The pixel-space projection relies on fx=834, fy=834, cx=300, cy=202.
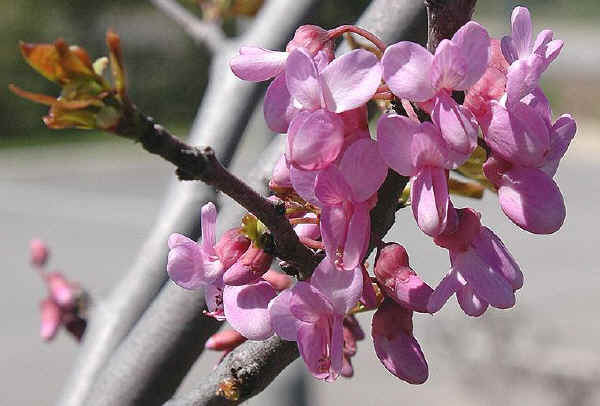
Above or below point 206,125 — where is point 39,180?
below

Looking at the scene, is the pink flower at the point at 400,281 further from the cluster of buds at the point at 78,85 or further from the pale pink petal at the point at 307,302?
the cluster of buds at the point at 78,85

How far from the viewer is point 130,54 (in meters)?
13.8

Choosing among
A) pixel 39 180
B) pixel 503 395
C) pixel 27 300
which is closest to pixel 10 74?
pixel 39 180

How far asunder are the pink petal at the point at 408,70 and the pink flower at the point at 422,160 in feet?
0.06

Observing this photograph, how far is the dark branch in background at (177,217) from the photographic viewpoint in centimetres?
123

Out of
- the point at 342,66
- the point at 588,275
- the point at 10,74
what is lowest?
the point at 10,74

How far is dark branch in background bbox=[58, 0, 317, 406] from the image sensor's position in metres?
1.23

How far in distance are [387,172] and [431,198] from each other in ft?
0.14

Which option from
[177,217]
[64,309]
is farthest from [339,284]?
[64,309]

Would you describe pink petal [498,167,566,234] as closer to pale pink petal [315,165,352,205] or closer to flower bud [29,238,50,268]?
pale pink petal [315,165,352,205]

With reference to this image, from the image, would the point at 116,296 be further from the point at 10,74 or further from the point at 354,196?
the point at 10,74

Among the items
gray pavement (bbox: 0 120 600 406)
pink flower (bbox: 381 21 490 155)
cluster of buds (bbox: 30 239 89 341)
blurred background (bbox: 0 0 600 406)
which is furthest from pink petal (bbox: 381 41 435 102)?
gray pavement (bbox: 0 120 600 406)

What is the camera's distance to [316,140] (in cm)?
52

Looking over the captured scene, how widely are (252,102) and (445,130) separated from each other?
0.86 m
